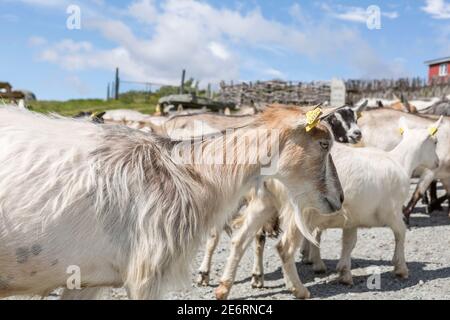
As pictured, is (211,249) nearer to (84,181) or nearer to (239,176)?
(239,176)

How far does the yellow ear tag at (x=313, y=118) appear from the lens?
420 cm

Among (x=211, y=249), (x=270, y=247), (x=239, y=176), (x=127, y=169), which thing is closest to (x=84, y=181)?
(x=127, y=169)

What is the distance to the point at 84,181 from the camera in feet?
11.4

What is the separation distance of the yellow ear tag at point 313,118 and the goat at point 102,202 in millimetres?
576

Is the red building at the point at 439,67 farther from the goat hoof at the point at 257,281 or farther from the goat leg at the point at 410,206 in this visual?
the goat hoof at the point at 257,281

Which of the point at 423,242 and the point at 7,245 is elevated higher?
the point at 7,245

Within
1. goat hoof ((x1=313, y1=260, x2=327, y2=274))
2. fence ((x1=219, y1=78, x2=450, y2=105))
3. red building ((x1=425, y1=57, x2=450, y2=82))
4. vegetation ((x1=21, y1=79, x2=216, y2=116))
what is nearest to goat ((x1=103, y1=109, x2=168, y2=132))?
goat hoof ((x1=313, y1=260, x2=327, y2=274))

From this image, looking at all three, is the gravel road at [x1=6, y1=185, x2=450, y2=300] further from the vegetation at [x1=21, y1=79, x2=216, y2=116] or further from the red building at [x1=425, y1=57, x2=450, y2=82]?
the red building at [x1=425, y1=57, x2=450, y2=82]

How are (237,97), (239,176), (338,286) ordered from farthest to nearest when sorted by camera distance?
1. (237,97)
2. (338,286)
3. (239,176)

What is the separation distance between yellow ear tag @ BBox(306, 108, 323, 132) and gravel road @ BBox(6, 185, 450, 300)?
2483 mm

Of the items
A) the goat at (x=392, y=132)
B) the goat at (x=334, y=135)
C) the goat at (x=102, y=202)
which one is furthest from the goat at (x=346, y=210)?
the goat at (x=392, y=132)

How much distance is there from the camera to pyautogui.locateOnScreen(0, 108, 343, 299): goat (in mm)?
3326
